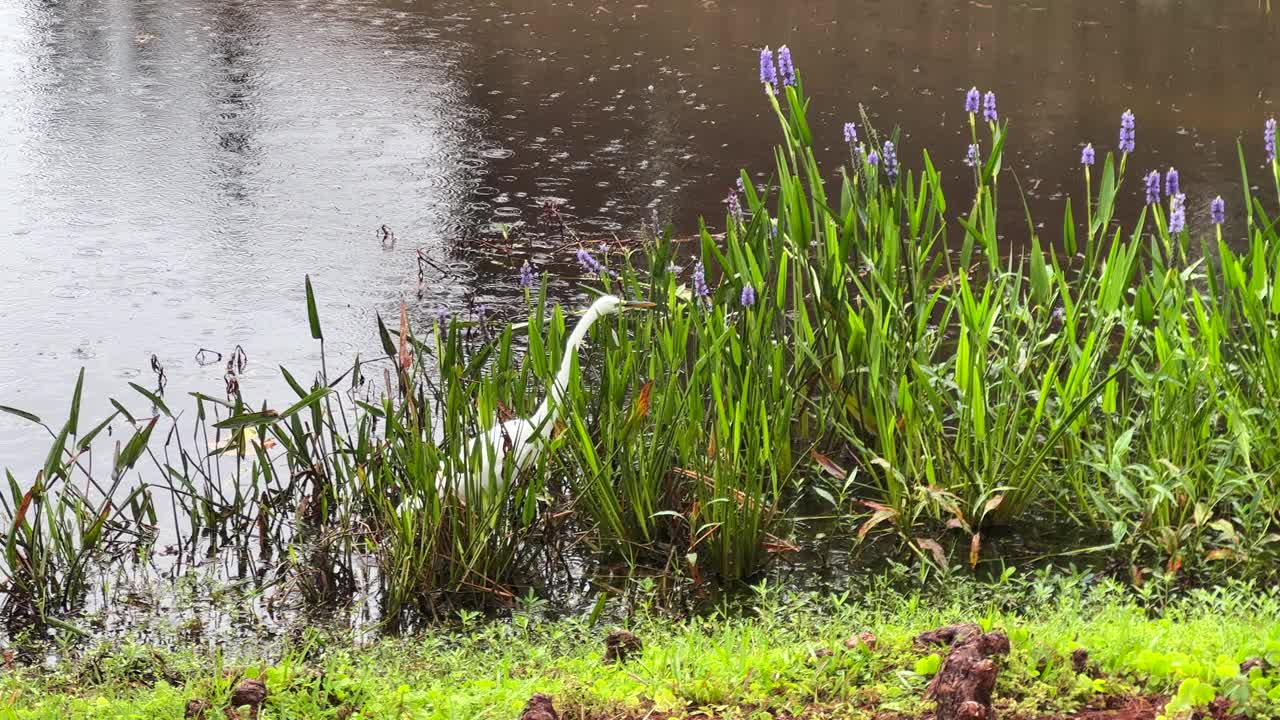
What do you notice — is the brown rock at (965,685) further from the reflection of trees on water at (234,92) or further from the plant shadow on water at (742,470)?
the reflection of trees on water at (234,92)

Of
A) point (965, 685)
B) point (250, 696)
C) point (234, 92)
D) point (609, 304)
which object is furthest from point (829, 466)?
point (234, 92)

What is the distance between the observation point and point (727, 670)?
8.62 feet

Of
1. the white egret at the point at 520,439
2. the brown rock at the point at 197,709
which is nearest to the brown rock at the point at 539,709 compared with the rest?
the brown rock at the point at 197,709

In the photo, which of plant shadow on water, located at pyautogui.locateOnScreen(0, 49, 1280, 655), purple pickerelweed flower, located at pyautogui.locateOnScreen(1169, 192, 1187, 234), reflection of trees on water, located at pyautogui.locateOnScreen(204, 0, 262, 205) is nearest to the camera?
plant shadow on water, located at pyautogui.locateOnScreen(0, 49, 1280, 655)

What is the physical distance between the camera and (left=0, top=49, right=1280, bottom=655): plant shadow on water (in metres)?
3.55

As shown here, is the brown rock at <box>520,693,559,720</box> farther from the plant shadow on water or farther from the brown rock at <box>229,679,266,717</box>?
the plant shadow on water

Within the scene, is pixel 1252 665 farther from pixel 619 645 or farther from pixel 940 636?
pixel 619 645

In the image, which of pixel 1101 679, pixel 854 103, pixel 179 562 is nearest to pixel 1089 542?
pixel 1101 679

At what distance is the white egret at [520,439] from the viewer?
3445mm

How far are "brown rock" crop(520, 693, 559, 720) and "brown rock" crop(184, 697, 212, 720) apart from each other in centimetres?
62

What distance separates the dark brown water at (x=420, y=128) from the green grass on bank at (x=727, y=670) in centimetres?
171

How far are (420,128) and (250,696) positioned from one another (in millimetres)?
5791

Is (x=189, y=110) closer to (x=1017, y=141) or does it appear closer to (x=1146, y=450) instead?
(x=1017, y=141)

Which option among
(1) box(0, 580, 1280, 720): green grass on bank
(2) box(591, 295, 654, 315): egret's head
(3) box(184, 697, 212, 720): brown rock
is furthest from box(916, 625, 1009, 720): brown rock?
(2) box(591, 295, 654, 315): egret's head
